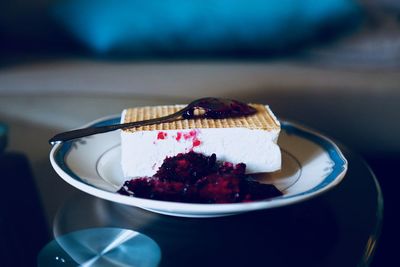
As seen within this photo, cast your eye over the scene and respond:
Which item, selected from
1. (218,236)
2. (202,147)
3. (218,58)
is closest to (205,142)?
(202,147)

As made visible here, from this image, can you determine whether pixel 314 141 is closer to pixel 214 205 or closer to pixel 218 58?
pixel 214 205

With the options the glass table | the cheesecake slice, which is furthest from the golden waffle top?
the glass table

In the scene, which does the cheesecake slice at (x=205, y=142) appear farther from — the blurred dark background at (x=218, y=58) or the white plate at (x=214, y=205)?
the blurred dark background at (x=218, y=58)

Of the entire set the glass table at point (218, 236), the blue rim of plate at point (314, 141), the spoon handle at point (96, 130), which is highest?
the spoon handle at point (96, 130)

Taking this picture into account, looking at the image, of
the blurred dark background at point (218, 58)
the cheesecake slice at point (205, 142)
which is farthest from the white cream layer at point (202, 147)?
the blurred dark background at point (218, 58)

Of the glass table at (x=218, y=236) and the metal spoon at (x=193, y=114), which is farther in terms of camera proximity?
the metal spoon at (x=193, y=114)

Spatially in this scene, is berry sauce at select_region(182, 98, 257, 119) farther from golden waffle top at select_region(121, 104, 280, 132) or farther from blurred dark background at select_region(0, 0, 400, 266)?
blurred dark background at select_region(0, 0, 400, 266)
